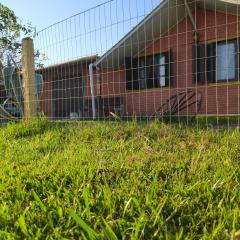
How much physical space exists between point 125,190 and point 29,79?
15.4ft

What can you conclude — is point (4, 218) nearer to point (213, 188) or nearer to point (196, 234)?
point (196, 234)

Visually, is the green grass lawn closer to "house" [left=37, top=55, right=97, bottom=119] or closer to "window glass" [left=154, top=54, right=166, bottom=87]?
"house" [left=37, top=55, right=97, bottom=119]

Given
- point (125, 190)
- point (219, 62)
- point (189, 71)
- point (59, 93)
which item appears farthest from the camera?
point (189, 71)

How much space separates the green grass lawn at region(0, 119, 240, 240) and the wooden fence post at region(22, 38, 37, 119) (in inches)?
104

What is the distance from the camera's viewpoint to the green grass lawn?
1495mm

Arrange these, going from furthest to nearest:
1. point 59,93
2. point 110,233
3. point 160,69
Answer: point 160,69 < point 59,93 < point 110,233

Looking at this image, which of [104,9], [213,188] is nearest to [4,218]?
[213,188]

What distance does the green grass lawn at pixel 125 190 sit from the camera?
150 cm

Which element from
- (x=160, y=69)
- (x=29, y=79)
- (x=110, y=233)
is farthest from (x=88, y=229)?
(x=160, y=69)

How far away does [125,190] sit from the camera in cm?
197

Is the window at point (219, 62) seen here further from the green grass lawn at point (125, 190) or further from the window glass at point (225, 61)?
the green grass lawn at point (125, 190)

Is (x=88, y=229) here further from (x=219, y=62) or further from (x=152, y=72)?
(x=152, y=72)

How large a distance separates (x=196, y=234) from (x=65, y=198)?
2.38ft

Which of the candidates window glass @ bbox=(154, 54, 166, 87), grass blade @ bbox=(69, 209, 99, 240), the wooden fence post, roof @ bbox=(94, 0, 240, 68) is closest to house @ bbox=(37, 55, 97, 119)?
the wooden fence post
